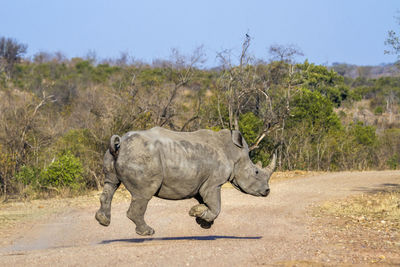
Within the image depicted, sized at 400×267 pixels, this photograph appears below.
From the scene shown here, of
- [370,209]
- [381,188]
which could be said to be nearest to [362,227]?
[370,209]

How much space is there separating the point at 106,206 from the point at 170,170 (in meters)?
1.16

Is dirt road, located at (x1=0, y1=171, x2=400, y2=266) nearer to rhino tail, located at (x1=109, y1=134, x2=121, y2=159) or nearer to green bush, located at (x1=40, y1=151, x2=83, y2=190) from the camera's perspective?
rhino tail, located at (x1=109, y1=134, x2=121, y2=159)

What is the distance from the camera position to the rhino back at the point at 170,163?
8.12 meters

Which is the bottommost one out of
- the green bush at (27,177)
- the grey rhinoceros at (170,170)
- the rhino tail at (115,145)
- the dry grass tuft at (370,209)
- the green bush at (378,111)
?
the dry grass tuft at (370,209)

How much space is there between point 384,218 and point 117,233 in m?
6.89

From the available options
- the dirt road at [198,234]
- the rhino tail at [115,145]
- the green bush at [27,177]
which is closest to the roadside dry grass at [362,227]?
the dirt road at [198,234]

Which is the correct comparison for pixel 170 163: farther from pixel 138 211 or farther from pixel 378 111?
pixel 378 111

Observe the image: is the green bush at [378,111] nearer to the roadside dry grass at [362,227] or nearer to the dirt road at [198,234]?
the dirt road at [198,234]

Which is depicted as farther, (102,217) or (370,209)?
(370,209)

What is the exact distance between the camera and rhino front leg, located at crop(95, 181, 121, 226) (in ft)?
27.3

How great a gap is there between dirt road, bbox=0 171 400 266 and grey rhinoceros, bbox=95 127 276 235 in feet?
2.05

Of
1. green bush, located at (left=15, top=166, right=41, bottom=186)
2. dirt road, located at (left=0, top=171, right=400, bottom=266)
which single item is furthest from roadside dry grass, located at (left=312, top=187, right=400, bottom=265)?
green bush, located at (left=15, top=166, right=41, bottom=186)

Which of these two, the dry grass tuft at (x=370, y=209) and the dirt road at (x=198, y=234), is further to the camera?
the dry grass tuft at (x=370, y=209)

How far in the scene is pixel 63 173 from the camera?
18.8 m
